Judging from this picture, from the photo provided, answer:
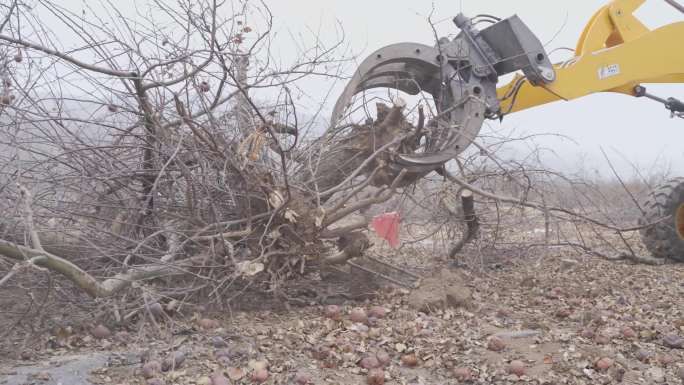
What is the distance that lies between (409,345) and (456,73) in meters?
1.95

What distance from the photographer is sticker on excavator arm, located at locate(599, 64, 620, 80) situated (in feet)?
16.1

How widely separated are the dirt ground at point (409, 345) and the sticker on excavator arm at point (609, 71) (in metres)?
1.55

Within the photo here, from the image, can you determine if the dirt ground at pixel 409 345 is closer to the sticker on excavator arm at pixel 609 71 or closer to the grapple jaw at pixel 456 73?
the grapple jaw at pixel 456 73

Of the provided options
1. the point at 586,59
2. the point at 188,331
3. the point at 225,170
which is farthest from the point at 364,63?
the point at 188,331

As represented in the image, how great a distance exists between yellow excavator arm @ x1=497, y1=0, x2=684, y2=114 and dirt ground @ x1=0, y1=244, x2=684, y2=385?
4.64 ft

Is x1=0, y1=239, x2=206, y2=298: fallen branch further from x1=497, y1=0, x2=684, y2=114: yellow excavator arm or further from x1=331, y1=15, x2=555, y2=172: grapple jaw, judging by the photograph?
x1=497, y1=0, x2=684, y2=114: yellow excavator arm

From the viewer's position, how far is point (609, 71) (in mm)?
4941

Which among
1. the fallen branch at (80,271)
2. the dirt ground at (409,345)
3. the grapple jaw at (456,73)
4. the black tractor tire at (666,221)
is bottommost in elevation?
the dirt ground at (409,345)

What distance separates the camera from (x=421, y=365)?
326cm

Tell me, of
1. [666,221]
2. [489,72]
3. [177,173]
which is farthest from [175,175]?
[666,221]

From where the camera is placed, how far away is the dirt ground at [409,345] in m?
3.05

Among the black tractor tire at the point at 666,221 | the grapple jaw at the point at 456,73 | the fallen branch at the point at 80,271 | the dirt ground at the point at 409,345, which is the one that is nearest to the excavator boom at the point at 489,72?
the grapple jaw at the point at 456,73

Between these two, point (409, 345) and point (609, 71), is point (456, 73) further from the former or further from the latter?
point (409, 345)

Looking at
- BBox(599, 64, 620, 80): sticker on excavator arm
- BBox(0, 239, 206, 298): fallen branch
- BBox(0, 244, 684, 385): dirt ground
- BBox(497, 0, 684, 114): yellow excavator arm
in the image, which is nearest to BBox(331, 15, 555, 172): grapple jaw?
BBox(497, 0, 684, 114): yellow excavator arm
